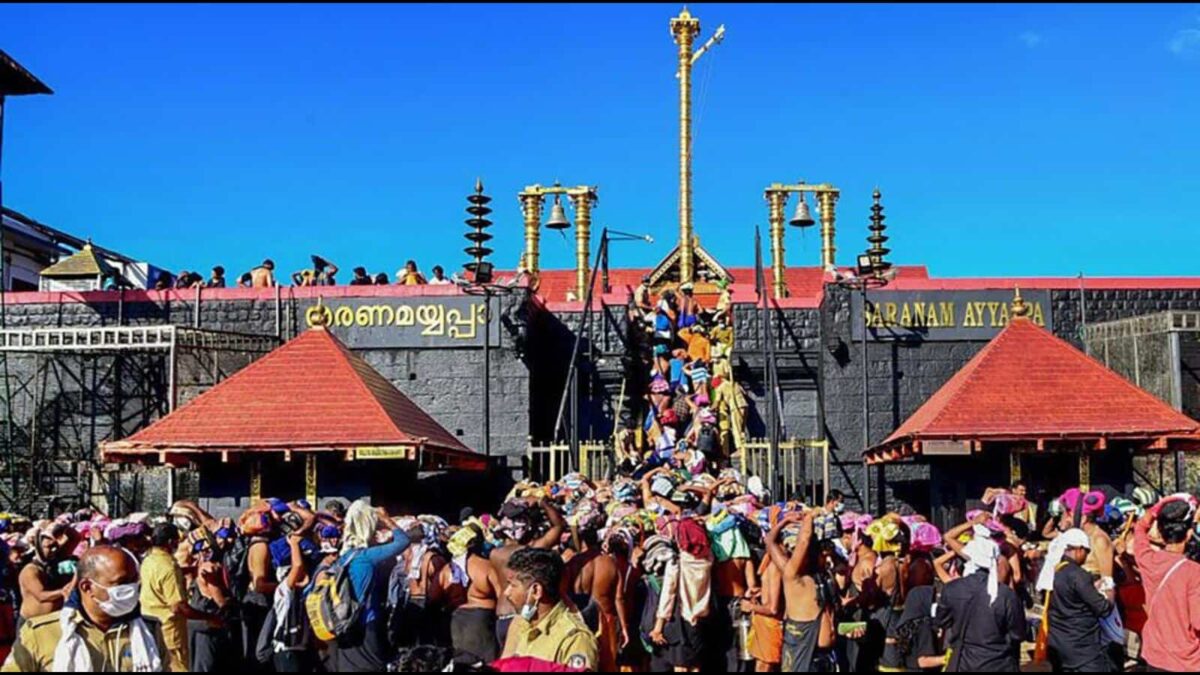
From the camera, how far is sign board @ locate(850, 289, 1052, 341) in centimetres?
2025

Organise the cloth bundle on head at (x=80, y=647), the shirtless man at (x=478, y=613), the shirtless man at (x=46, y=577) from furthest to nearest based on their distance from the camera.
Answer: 1. the shirtless man at (x=478, y=613)
2. the shirtless man at (x=46, y=577)
3. the cloth bundle on head at (x=80, y=647)

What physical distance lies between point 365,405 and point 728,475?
4.55 m

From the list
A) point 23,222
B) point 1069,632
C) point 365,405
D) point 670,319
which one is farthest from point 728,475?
point 23,222

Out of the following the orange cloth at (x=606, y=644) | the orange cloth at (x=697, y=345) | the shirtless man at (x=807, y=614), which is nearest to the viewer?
the orange cloth at (x=606, y=644)

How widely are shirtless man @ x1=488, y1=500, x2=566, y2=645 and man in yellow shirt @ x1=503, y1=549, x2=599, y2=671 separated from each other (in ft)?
8.85

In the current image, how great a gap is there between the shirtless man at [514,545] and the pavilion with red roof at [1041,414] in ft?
25.7

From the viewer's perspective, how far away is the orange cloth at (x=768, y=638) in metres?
8.98

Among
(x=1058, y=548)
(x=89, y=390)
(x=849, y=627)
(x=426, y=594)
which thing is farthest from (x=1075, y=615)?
(x=89, y=390)

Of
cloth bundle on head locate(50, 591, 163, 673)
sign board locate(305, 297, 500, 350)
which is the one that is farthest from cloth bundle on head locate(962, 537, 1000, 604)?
sign board locate(305, 297, 500, 350)

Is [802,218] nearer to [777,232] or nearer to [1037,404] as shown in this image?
[777,232]

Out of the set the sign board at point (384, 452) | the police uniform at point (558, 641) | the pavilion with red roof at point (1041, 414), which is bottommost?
the police uniform at point (558, 641)

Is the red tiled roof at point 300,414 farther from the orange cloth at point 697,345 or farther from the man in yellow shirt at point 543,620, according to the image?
the man in yellow shirt at point 543,620

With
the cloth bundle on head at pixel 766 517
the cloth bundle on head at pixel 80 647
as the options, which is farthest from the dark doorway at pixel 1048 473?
the cloth bundle on head at pixel 80 647

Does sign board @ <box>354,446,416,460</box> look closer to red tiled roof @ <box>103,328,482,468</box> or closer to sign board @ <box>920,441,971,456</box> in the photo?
red tiled roof @ <box>103,328,482,468</box>
